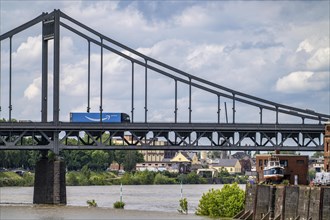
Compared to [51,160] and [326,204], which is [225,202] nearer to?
[326,204]

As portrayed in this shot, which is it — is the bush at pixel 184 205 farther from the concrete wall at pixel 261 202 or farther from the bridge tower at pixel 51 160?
the bridge tower at pixel 51 160

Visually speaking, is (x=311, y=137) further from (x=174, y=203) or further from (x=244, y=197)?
(x=244, y=197)

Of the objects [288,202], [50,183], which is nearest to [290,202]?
[288,202]

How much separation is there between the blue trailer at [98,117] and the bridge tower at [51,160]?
140 inches

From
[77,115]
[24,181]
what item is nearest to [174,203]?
[77,115]

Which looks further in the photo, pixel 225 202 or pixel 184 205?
pixel 184 205

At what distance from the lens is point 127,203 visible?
382 ft

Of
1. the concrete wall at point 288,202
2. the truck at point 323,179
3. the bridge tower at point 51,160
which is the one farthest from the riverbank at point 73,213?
the truck at point 323,179

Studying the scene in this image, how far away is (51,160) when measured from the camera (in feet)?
363

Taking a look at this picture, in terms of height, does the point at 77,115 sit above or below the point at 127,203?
above

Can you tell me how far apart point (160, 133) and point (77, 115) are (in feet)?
32.4

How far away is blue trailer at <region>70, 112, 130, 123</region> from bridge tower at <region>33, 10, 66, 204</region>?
140 inches

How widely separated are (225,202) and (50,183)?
28088 millimetres

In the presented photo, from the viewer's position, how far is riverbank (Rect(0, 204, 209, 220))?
90.2 m
